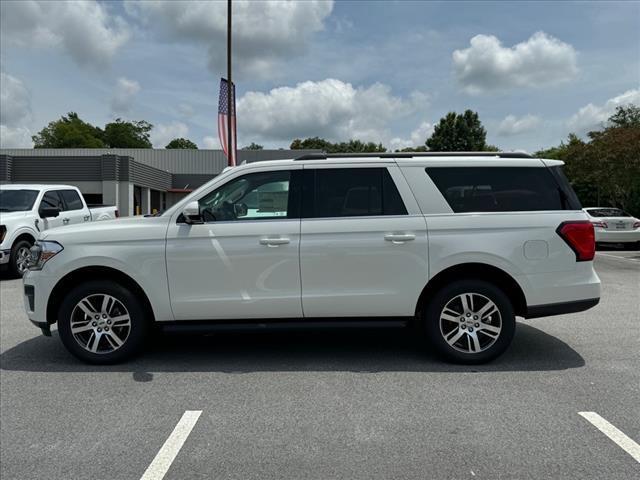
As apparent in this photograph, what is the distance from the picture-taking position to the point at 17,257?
11.1 m

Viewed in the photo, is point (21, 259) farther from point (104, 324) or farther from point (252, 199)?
point (252, 199)

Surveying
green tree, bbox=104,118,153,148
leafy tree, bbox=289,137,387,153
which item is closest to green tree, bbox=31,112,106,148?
green tree, bbox=104,118,153,148

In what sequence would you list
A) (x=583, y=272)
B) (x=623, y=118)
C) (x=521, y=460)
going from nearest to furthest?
1. (x=521, y=460)
2. (x=583, y=272)
3. (x=623, y=118)

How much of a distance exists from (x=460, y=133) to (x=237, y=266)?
218 ft

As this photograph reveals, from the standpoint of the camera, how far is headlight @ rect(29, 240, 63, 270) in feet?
16.4

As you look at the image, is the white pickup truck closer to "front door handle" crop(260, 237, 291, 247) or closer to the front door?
the front door

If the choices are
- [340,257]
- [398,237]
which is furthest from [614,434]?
[340,257]

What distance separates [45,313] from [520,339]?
494cm

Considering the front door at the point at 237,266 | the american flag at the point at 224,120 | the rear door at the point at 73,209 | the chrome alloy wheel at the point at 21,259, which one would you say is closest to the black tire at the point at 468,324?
the front door at the point at 237,266

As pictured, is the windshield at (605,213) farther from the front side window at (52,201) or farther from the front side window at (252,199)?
the front side window at (52,201)

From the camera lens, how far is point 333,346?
5.70 meters

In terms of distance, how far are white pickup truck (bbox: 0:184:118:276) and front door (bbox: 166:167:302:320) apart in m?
7.02

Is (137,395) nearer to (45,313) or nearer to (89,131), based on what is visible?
(45,313)

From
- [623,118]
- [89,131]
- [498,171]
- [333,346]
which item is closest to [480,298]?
[498,171]
